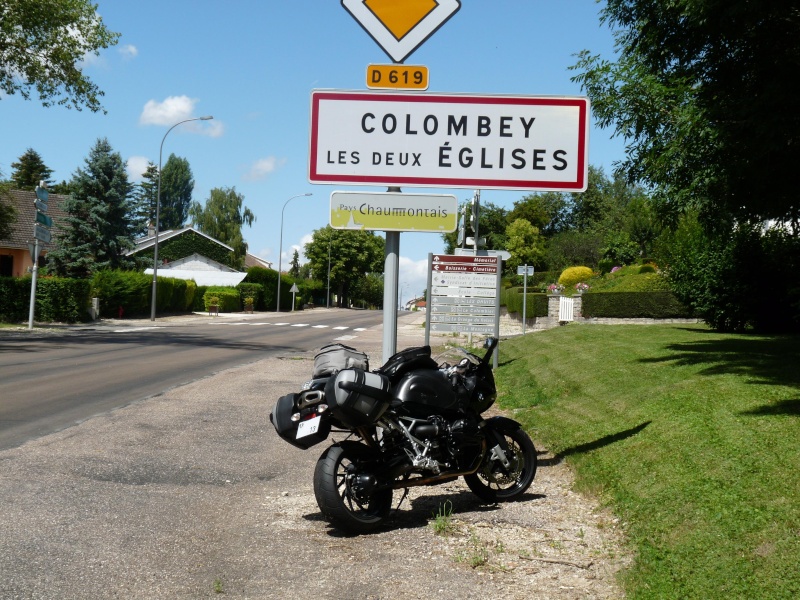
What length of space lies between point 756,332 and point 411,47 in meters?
16.9

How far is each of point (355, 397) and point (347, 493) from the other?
2.05 ft

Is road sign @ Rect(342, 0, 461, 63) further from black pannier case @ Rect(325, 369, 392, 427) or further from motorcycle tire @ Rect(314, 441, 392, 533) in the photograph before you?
motorcycle tire @ Rect(314, 441, 392, 533)

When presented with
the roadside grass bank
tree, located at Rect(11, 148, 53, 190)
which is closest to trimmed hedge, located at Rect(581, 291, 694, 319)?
the roadside grass bank

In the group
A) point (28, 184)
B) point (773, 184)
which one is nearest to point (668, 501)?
point (773, 184)

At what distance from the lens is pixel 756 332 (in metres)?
19.9

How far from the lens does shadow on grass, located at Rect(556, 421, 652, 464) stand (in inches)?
299

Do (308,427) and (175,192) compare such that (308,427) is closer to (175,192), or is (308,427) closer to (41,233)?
(41,233)

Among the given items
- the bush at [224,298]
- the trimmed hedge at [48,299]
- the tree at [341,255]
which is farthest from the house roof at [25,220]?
the tree at [341,255]

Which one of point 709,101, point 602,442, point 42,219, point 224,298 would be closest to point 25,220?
point 224,298

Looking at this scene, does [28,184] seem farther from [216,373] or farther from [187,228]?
[216,373]

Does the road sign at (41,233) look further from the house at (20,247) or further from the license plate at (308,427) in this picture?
the house at (20,247)

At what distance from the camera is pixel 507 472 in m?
6.06

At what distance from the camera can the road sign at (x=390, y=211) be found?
5656mm

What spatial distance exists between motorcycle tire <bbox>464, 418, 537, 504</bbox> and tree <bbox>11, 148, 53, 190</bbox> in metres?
87.8
